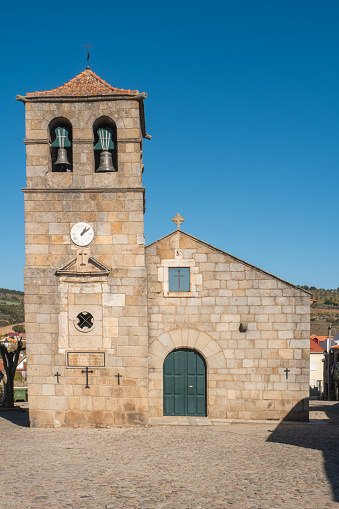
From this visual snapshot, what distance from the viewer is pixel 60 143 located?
39.5 feet

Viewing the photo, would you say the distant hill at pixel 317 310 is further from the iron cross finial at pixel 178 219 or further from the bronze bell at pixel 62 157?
the bronze bell at pixel 62 157

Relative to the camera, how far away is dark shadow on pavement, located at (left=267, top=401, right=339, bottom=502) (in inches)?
310

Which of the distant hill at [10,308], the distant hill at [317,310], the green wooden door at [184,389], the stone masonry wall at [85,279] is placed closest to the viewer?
the stone masonry wall at [85,279]

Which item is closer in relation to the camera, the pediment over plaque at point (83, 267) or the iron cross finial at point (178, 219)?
the pediment over plaque at point (83, 267)

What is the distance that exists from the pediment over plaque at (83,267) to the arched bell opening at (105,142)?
2.23 metres

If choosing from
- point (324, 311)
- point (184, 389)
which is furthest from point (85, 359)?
point (324, 311)

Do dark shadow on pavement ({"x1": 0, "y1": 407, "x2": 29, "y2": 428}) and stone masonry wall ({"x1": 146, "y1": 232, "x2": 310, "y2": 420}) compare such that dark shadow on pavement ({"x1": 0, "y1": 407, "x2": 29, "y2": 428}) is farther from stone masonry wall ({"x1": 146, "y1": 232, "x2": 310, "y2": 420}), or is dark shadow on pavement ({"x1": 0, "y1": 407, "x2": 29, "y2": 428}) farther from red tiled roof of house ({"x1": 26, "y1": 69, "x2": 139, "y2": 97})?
red tiled roof of house ({"x1": 26, "y1": 69, "x2": 139, "y2": 97})

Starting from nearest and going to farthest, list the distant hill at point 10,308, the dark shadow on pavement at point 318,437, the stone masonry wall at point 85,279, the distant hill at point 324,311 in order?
the dark shadow on pavement at point 318,437, the stone masonry wall at point 85,279, the distant hill at point 324,311, the distant hill at point 10,308

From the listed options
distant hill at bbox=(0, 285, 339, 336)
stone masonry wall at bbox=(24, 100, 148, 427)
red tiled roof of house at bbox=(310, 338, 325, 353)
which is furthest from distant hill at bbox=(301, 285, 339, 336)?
stone masonry wall at bbox=(24, 100, 148, 427)

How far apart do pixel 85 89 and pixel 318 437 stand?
1000cm

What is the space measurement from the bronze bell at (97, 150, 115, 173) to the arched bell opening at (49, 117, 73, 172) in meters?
0.83

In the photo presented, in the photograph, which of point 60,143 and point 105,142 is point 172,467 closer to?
point 105,142

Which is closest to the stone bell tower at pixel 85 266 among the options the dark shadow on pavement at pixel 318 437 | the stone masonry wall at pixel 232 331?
the stone masonry wall at pixel 232 331

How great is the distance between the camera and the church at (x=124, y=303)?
11.5 m
